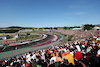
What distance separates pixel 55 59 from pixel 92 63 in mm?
2395

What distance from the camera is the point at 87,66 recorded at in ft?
10.3

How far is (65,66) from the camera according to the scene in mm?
3395

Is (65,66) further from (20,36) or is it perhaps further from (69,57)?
(20,36)

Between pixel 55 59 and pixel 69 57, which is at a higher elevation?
pixel 69 57

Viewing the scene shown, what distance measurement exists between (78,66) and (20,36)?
29.7 meters

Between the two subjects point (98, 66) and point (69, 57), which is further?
point (69, 57)

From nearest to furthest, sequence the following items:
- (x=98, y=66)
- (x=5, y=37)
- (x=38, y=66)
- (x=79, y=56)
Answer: (x=98, y=66)
(x=38, y=66)
(x=79, y=56)
(x=5, y=37)

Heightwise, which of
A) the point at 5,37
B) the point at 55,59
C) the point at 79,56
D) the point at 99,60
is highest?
the point at 99,60

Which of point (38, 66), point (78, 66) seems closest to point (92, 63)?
point (78, 66)

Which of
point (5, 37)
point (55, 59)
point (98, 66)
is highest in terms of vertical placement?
point (98, 66)

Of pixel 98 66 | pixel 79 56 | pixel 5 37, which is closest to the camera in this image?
pixel 98 66

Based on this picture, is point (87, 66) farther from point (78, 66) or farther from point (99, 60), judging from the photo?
point (99, 60)

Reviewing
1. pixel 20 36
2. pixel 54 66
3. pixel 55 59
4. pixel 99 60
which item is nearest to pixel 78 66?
pixel 99 60

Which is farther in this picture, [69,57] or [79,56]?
[79,56]
